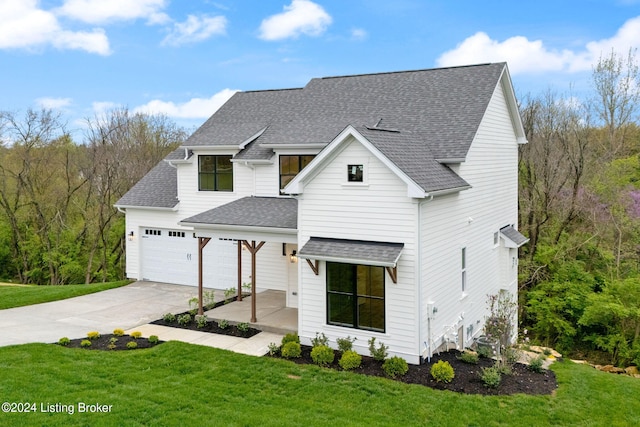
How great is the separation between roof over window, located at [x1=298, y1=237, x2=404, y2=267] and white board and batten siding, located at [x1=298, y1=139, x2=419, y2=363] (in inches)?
5.8

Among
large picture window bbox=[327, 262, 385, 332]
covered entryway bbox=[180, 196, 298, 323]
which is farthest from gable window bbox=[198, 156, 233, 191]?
large picture window bbox=[327, 262, 385, 332]

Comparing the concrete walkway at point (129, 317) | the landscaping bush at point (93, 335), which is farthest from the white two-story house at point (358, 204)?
the landscaping bush at point (93, 335)

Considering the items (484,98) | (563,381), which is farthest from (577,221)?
(563,381)

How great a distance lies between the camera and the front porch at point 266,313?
522 inches

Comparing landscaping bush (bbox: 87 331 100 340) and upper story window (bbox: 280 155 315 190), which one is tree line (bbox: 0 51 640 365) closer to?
upper story window (bbox: 280 155 315 190)

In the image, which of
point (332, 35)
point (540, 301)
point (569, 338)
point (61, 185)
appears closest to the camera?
point (569, 338)

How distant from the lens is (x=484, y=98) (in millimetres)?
14914

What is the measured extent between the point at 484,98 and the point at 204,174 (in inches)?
400

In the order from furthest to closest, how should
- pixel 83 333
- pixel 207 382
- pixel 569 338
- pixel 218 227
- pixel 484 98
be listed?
pixel 569 338 < pixel 484 98 < pixel 218 227 < pixel 83 333 < pixel 207 382

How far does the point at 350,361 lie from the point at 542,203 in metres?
18.1

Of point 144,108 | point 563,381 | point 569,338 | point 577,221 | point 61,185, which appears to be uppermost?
point 144,108

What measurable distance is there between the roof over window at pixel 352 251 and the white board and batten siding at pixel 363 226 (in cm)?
15

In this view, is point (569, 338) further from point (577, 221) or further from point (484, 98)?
point (484, 98)

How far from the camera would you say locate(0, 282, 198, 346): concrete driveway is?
42.3 ft
